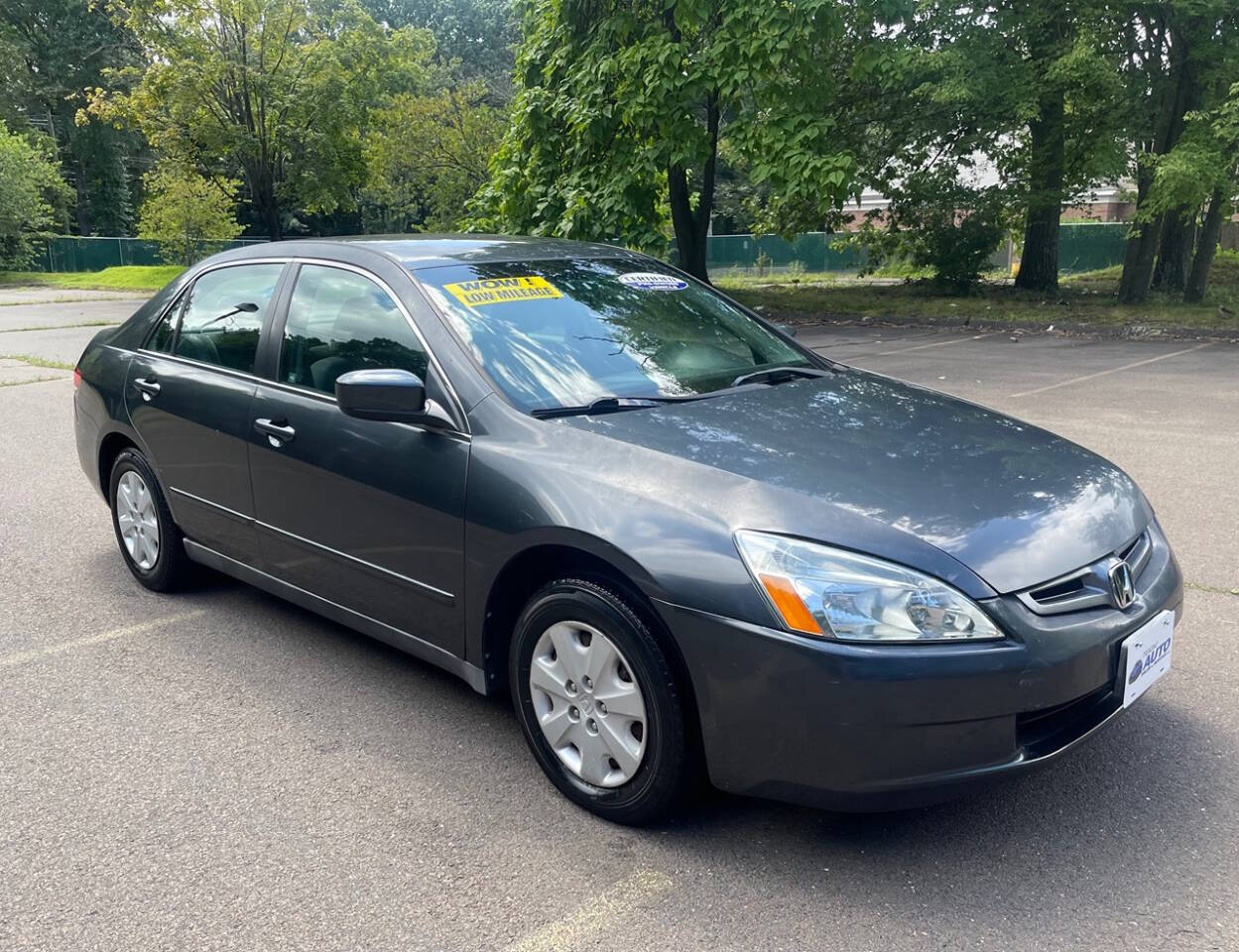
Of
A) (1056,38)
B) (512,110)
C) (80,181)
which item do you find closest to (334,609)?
(512,110)

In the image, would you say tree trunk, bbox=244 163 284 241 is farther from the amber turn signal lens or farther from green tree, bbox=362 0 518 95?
green tree, bbox=362 0 518 95

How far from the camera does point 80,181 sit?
181ft

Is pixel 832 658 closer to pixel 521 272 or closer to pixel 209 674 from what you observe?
pixel 521 272

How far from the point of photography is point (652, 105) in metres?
15.8

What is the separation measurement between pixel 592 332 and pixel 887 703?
70.8 inches

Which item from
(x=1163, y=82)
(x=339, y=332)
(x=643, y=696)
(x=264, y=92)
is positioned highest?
(x=264, y=92)

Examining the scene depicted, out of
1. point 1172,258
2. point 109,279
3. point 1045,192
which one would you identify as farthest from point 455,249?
point 109,279

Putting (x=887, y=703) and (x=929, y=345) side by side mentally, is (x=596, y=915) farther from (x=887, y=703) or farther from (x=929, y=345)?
(x=929, y=345)

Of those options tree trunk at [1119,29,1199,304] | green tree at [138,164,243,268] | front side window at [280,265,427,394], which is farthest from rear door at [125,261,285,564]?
green tree at [138,164,243,268]

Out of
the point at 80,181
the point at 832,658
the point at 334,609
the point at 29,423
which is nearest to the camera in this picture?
the point at 832,658

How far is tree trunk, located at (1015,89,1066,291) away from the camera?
1873 centimetres

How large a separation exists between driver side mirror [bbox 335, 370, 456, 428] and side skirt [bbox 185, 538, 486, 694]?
75 cm

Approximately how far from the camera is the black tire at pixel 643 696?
2832 mm

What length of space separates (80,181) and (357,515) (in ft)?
196
